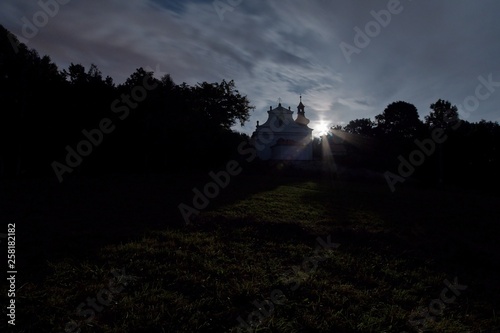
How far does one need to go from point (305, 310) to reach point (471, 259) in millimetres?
5755

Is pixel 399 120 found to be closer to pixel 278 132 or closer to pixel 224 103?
pixel 278 132

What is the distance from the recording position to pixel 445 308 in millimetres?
4820

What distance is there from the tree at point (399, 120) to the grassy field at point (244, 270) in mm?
53451

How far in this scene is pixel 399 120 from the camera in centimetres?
6153

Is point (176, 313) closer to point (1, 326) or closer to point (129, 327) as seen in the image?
point (129, 327)

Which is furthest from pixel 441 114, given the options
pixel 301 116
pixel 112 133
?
pixel 112 133

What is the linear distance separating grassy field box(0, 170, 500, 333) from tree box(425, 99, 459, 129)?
136 feet

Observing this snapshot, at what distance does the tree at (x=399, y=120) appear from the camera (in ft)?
195

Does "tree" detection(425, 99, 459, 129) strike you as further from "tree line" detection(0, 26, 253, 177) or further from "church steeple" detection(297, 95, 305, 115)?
"tree line" detection(0, 26, 253, 177)

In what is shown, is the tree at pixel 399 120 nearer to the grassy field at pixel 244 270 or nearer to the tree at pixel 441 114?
the tree at pixel 441 114

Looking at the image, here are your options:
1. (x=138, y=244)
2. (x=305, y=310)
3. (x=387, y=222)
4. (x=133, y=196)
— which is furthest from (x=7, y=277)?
(x=387, y=222)

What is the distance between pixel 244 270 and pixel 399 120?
65.2 metres

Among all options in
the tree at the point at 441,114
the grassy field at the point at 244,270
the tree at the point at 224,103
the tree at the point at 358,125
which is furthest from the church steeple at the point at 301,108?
the grassy field at the point at 244,270

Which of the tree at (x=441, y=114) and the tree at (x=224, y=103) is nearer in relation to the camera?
the tree at (x=224, y=103)
